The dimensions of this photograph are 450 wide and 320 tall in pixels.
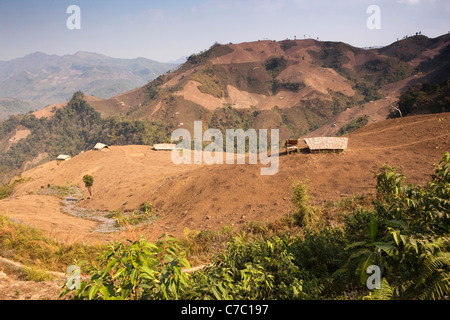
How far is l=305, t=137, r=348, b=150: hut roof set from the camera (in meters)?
17.4

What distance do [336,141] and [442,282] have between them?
654 inches

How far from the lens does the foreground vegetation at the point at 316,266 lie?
2.51 metres

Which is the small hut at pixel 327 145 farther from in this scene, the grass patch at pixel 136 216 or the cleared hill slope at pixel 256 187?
the grass patch at pixel 136 216

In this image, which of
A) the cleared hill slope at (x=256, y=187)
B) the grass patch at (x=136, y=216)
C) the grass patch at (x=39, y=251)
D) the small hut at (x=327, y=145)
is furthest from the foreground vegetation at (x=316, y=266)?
the small hut at (x=327, y=145)

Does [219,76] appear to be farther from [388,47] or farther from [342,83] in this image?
[388,47]

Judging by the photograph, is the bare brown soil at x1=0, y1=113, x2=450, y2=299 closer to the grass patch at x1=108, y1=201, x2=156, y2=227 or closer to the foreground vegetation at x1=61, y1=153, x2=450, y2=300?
the grass patch at x1=108, y1=201, x2=156, y2=227

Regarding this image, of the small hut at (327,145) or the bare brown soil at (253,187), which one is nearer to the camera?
the bare brown soil at (253,187)

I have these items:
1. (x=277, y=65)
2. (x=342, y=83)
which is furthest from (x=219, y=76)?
(x=342, y=83)

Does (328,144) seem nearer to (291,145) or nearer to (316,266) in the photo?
(291,145)

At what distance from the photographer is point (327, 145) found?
1755 cm

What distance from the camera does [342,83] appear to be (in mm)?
127812

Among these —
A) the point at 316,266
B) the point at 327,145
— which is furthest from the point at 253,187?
the point at 316,266

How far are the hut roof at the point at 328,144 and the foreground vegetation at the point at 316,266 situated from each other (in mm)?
13410

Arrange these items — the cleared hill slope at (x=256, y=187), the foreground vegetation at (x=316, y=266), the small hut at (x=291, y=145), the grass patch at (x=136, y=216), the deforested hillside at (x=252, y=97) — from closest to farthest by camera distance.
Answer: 1. the foreground vegetation at (x=316, y=266)
2. the cleared hill slope at (x=256, y=187)
3. the grass patch at (x=136, y=216)
4. the small hut at (x=291, y=145)
5. the deforested hillside at (x=252, y=97)
